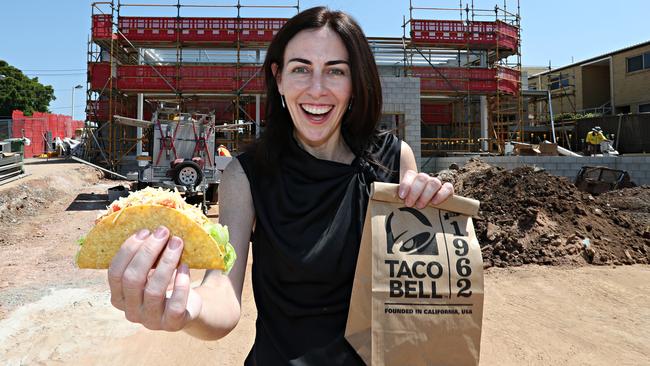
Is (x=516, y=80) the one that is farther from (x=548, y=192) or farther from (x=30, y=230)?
(x=30, y=230)

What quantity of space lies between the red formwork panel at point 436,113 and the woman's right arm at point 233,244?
27.5m

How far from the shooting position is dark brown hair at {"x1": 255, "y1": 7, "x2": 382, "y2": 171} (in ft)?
5.23

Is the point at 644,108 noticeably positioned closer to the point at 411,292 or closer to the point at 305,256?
the point at 411,292

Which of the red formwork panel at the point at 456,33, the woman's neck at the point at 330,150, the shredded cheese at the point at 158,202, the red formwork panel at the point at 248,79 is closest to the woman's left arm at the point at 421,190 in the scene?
the woman's neck at the point at 330,150

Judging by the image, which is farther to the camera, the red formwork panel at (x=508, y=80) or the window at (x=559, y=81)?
the window at (x=559, y=81)

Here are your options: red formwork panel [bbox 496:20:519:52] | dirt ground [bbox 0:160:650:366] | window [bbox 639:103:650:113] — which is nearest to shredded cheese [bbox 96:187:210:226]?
dirt ground [bbox 0:160:650:366]

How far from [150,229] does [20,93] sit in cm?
6091

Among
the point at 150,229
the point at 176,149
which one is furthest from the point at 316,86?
the point at 176,149

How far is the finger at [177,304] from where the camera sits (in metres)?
1.13

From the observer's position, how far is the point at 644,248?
7762 mm

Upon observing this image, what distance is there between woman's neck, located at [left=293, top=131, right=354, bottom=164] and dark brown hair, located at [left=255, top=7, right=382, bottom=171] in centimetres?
3

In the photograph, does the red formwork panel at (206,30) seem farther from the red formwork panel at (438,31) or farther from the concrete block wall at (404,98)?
the red formwork panel at (438,31)

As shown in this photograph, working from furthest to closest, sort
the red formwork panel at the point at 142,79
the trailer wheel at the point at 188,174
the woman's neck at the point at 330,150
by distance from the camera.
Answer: the red formwork panel at the point at 142,79 → the trailer wheel at the point at 188,174 → the woman's neck at the point at 330,150

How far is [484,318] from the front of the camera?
5238mm
